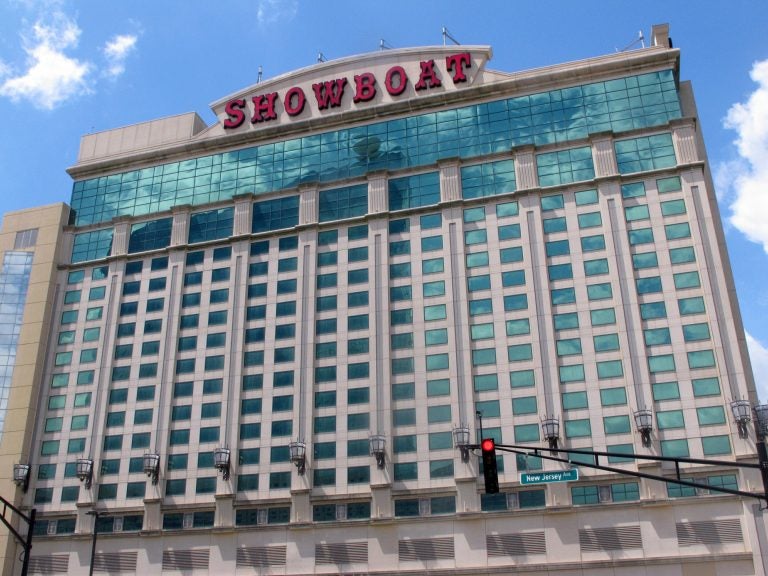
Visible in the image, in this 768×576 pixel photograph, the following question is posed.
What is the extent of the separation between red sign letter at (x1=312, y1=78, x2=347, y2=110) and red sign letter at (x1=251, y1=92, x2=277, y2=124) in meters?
5.01

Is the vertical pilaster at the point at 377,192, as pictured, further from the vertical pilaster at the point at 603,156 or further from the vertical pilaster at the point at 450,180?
the vertical pilaster at the point at 603,156

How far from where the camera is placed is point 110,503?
219ft

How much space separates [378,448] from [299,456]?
678cm

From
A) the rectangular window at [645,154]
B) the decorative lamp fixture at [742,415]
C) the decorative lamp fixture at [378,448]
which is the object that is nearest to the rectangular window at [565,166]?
the rectangular window at [645,154]

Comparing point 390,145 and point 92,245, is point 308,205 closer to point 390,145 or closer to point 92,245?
Answer: point 390,145

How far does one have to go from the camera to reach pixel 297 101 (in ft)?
258

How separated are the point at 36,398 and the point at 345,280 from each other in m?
32.1

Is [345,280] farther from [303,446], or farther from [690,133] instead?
[690,133]

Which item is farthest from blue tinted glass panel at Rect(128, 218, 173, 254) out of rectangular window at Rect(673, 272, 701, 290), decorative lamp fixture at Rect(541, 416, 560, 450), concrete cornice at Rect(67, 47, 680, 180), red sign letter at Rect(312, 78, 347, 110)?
rectangular window at Rect(673, 272, 701, 290)

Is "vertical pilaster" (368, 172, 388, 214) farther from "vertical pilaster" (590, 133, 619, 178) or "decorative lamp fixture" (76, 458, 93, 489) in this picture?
"decorative lamp fixture" (76, 458, 93, 489)

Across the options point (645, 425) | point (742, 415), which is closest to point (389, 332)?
point (645, 425)

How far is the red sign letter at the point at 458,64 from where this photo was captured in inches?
2901

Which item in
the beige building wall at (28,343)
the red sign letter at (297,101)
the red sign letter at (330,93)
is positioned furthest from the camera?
the red sign letter at (297,101)

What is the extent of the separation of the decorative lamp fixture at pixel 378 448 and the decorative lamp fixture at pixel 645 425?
1967 centimetres
